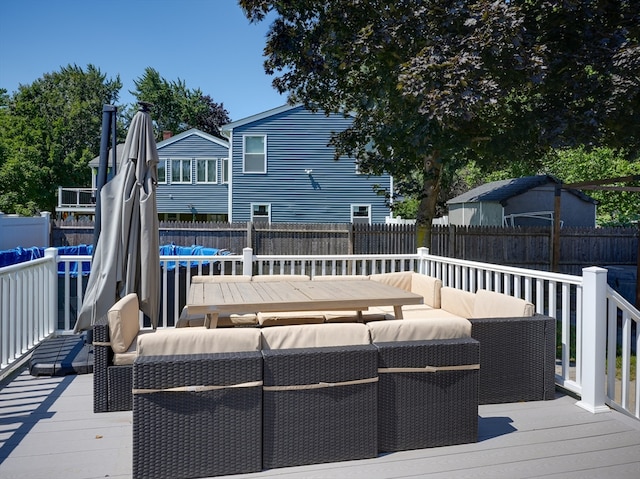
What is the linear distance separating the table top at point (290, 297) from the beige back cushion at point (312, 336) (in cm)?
75

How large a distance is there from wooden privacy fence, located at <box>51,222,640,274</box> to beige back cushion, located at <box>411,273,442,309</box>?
7.14 meters

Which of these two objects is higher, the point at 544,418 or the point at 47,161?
the point at 47,161

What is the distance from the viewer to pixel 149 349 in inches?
102

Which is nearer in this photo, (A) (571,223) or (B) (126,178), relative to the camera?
(B) (126,178)

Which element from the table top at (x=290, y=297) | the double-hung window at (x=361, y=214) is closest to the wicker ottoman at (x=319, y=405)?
the table top at (x=290, y=297)

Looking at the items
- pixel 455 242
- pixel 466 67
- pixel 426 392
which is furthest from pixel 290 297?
pixel 455 242

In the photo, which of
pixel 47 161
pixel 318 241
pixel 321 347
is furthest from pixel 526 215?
pixel 47 161

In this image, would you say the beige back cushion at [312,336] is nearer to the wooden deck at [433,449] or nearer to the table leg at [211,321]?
the wooden deck at [433,449]

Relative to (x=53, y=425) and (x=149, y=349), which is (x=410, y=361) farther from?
(x=53, y=425)

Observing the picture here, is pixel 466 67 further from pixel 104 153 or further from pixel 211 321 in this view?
pixel 211 321

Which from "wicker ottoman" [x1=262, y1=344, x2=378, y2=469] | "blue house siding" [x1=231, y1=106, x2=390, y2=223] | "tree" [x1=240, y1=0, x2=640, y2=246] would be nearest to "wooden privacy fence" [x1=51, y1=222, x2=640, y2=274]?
"tree" [x1=240, y1=0, x2=640, y2=246]

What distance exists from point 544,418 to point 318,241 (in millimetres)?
9638

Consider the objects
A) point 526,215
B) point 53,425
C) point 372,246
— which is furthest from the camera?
point 526,215

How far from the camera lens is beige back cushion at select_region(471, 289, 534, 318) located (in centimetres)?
363
